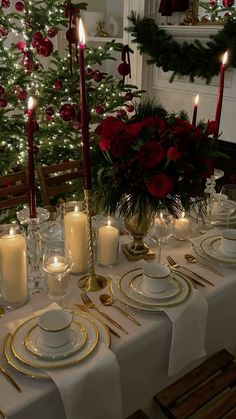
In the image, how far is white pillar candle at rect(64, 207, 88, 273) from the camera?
1.15m

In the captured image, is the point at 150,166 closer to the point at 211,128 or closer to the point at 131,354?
the point at 211,128

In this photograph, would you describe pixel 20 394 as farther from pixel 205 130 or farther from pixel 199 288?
pixel 205 130

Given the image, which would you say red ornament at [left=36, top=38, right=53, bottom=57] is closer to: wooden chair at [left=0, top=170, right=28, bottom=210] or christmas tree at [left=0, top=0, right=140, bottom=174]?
christmas tree at [left=0, top=0, right=140, bottom=174]

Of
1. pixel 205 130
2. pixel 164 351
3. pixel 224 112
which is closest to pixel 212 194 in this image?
pixel 205 130

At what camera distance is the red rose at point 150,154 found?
1046 mm

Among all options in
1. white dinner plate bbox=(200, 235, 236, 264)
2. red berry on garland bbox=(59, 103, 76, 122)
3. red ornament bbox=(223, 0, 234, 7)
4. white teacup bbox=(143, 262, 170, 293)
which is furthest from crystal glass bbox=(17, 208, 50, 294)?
red ornament bbox=(223, 0, 234, 7)

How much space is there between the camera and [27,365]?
0.83m

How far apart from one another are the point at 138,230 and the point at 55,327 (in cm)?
48

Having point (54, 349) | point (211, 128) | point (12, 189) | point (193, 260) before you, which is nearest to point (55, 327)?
point (54, 349)

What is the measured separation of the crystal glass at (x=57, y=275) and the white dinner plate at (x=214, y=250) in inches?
17.7

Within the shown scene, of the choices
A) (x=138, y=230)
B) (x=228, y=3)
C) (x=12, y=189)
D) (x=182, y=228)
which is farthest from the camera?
(x=228, y=3)

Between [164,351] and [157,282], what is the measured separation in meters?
0.17

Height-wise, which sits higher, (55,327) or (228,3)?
(228,3)

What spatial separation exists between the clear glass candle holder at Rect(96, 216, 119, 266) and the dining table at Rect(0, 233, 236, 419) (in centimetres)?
3
